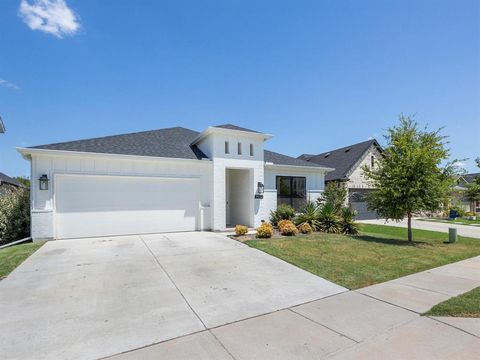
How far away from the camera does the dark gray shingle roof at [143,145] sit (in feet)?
34.9

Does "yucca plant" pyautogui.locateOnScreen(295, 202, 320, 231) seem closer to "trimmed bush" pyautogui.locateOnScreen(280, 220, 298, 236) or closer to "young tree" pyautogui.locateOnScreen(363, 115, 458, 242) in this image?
"trimmed bush" pyautogui.locateOnScreen(280, 220, 298, 236)

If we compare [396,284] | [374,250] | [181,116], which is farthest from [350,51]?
[181,116]

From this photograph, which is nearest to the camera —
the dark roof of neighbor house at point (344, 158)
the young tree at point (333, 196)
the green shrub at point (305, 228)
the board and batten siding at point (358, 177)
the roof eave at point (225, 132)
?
the green shrub at point (305, 228)

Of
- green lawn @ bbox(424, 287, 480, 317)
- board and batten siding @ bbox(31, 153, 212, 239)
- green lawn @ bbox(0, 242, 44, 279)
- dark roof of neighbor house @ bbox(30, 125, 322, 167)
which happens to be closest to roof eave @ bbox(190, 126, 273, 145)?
dark roof of neighbor house @ bbox(30, 125, 322, 167)

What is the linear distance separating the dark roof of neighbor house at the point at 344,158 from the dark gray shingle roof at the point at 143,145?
1332 centimetres

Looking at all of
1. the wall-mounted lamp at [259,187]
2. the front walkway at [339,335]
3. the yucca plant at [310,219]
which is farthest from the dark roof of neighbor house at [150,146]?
the front walkway at [339,335]

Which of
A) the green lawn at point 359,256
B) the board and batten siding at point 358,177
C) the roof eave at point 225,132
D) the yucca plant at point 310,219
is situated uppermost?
the roof eave at point 225,132

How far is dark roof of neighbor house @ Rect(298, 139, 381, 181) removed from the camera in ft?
70.1

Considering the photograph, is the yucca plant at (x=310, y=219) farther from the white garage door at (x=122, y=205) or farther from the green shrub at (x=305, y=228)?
the white garage door at (x=122, y=205)

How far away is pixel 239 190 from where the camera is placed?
559 inches

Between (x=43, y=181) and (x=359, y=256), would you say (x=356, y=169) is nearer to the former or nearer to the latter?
(x=359, y=256)

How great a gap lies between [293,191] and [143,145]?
901 centimetres

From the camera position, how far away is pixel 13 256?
6.91 m

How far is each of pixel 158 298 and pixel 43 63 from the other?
11.1m
